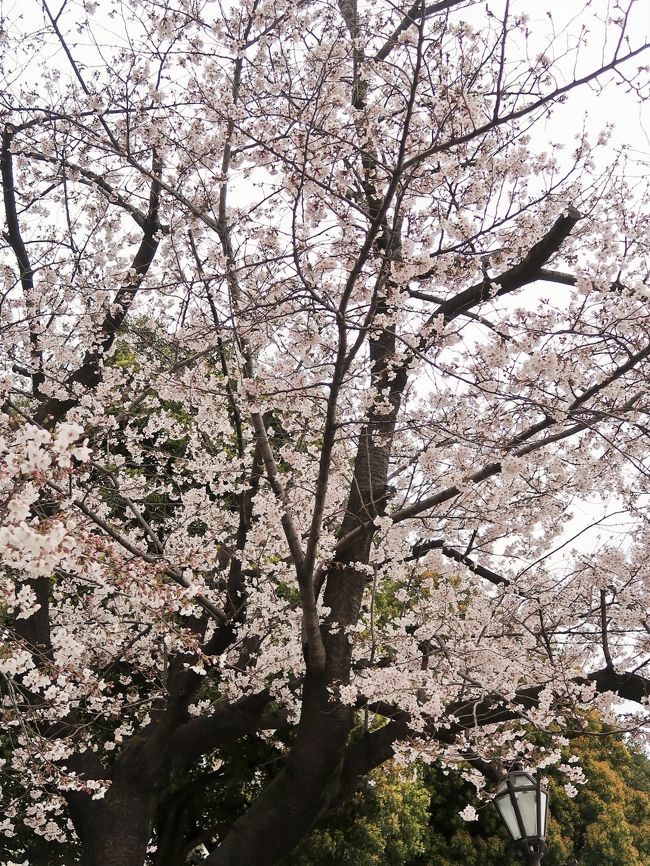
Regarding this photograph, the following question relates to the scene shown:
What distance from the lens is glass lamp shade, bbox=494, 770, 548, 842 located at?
498cm

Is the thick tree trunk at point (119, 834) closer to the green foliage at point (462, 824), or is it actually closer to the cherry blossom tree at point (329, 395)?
the cherry blossom tree at point (329, 395)

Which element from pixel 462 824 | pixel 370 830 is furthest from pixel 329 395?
pixel 462 824

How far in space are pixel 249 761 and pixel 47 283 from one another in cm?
663

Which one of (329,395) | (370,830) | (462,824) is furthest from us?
(462,824)

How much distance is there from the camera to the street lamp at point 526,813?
4.98 m

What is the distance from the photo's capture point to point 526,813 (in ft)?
16.4

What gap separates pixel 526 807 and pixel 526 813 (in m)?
0.04

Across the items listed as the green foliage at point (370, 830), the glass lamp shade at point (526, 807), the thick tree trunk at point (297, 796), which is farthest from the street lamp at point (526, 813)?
the green foliage at point (370, 830)

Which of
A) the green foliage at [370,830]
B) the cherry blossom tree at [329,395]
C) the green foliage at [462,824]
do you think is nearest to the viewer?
the cherry blossom tree at [329,395]

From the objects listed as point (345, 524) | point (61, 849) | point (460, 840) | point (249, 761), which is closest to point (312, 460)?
point (345, 524)

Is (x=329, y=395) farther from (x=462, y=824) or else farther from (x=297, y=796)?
(x=462, y=824)

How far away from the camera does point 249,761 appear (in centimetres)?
1012

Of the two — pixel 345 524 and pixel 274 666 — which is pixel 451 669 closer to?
pixel 345 524

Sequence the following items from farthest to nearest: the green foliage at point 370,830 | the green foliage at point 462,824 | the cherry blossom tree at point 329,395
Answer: the green foliage at point 462,824 < the green foliage at point 370,830 < the cherry blossom tree at point 329,395
